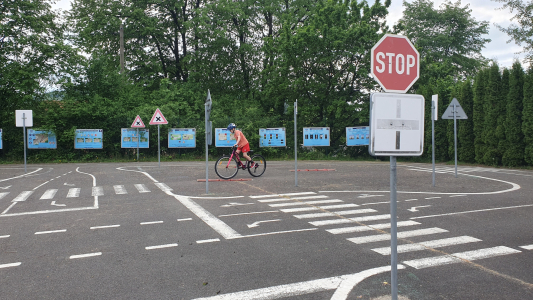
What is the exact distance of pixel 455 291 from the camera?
14.2ft

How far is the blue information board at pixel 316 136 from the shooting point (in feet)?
95.9

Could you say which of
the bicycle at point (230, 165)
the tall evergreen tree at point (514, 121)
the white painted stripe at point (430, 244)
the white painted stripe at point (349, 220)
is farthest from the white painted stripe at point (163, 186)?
the tall evergreen tree at point (514, 121)

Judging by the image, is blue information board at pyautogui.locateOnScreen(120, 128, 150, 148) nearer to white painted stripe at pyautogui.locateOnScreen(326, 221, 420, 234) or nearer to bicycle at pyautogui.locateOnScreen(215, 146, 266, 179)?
bicycle at pyautogui.locateOnScreen(215, 146, 266, 179)

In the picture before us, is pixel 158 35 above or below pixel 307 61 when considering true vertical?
above

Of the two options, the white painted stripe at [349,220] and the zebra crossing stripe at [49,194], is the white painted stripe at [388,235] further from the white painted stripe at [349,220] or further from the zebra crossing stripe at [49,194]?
the zebra crossing stripe at [49,194]

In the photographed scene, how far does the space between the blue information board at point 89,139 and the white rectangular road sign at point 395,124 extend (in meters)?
26.5

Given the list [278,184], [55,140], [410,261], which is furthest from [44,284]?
[55,140]

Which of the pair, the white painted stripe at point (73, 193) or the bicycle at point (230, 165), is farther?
the bicycle at point (230, 165)

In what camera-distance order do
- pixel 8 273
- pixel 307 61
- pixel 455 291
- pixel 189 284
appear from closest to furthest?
pixel 455 291, pixel 189 284, pixel 8 273, pixel 307 61

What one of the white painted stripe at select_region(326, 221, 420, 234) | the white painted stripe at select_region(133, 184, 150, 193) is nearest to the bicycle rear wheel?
the white painted stripe at select_region(133, 184, 150, 193)

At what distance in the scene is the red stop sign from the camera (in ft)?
11.8

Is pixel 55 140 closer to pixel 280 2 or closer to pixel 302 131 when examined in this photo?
pixel 302 131

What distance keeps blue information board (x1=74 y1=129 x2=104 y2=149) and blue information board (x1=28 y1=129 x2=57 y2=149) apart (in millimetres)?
1428

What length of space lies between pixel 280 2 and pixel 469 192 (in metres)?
28.4
